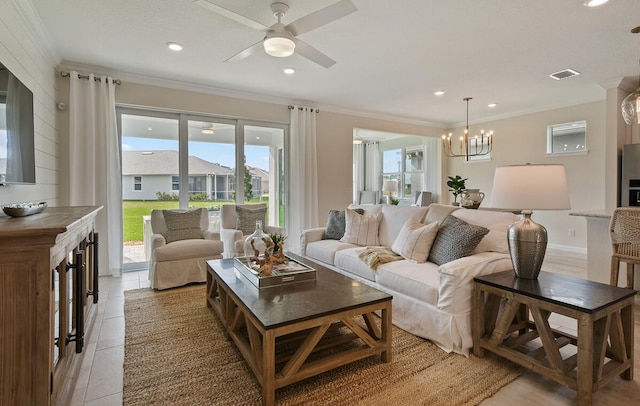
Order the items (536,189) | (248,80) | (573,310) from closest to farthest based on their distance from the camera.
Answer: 1. (573,310)
2. (536,189)
3. (248,80)

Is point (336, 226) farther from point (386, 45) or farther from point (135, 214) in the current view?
point (135, 214)

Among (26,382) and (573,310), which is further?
(573,310)

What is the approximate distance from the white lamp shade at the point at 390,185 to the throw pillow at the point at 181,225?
556 cm

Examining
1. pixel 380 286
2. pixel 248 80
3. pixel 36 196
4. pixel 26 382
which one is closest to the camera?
pixel 26 382

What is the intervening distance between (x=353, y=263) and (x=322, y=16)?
2.10 meters

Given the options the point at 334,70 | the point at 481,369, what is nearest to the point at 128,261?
the point at 334,70

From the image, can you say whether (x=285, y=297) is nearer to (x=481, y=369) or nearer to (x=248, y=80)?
(x=481, y=369)

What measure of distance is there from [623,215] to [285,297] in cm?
299

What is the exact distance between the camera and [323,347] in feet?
6.48

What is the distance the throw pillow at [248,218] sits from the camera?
14.0 feet

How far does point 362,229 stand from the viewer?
11.6ft

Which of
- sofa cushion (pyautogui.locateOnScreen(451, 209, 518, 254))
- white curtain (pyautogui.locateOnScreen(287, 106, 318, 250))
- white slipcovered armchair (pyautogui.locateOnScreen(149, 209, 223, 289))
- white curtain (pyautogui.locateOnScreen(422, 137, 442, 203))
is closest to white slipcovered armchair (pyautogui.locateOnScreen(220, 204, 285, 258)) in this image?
white slipcovered armchair (pyautogui.locateOnScreen(149, 209, 223, 289))

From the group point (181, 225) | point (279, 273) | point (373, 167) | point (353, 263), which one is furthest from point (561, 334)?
point (373, 167)

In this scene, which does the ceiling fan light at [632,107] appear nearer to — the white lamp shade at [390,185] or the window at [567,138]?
the window at [567,138]
